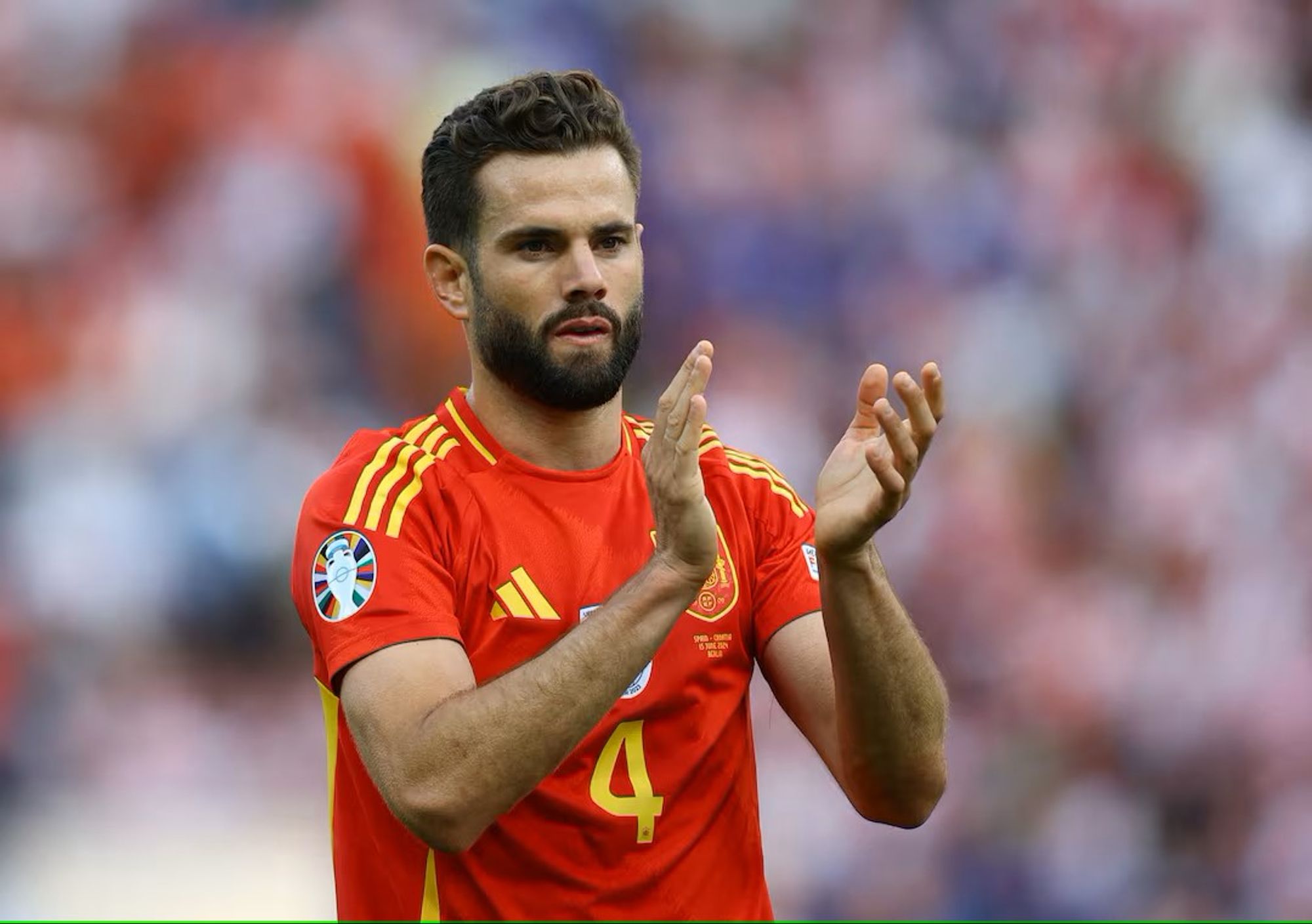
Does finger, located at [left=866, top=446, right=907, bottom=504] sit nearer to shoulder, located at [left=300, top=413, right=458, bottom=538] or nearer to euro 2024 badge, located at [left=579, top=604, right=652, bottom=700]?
euro 2024 badge, located at [left=579, top=604, right=652, bottom=700]

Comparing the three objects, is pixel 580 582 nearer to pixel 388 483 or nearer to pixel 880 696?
pixel 388 483

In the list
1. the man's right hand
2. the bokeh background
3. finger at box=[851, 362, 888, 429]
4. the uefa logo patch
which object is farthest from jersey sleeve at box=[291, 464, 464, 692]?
→ the bokeh background

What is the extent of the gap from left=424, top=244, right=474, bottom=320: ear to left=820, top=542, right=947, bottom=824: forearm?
3.24 ft

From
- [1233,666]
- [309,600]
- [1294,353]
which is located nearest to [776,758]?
[1233,666]

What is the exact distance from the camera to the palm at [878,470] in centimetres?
268

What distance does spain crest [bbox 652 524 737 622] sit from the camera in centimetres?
311

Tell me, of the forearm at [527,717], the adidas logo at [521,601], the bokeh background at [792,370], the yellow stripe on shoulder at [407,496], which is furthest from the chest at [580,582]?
the bokeh background at [792,370]

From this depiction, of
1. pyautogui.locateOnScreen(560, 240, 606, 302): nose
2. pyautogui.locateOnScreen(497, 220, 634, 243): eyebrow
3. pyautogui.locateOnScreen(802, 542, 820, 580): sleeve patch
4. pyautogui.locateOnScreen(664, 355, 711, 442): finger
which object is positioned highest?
pyautogui.locateOnScreen(497, 220, 634, 243): eyebrow

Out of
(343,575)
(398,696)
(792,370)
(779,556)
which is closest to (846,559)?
(779,556)

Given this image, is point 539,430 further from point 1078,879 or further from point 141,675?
point 1078,879

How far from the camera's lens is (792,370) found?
6.42m

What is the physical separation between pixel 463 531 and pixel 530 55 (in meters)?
3.87

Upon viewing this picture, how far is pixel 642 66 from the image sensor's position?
6609 millimetres

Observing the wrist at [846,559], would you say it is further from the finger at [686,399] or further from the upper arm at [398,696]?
the upper arm at [398,696]
